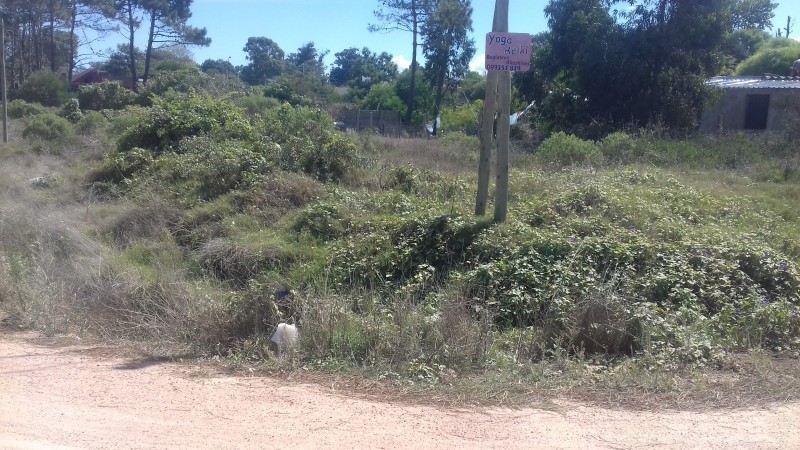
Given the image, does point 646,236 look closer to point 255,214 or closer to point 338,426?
point 338,426

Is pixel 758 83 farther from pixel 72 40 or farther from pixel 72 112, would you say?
pixel 72 40

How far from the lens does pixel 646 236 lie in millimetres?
8531

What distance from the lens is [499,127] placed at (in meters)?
8.93

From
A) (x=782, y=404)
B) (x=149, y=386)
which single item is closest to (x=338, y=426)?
(x=149, y=386)

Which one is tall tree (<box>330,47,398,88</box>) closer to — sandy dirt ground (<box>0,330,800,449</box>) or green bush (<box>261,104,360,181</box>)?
green bush (<box>261,104,360,181</box>)

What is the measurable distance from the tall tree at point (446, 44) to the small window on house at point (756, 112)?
1500 centimetres

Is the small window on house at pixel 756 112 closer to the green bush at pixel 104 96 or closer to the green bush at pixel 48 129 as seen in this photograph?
the green bush at pixel 48 129

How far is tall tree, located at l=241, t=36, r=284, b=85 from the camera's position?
234 feet

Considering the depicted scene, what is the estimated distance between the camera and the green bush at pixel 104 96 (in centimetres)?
3294

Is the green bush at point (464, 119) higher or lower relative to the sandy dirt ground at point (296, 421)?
higher

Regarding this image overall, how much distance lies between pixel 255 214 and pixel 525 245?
4.93 m

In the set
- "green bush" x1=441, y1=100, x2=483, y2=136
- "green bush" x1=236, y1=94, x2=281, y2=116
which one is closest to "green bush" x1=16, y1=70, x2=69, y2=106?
"green bush" x1=236, y1=94, x2=281, y2=116

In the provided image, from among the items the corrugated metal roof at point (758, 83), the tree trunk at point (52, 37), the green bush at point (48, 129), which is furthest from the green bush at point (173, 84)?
the corrugated metal roof at point (758, 83)

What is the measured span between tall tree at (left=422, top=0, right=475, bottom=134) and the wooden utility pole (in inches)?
1070
